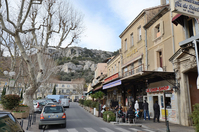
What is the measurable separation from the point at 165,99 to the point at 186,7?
855 cm

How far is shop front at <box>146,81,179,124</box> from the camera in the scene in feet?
37.9

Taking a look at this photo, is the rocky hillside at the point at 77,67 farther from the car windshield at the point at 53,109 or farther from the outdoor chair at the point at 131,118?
the car windshield at the point at 53,109

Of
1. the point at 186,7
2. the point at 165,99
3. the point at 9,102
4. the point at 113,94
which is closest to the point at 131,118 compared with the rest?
the point at 165,99

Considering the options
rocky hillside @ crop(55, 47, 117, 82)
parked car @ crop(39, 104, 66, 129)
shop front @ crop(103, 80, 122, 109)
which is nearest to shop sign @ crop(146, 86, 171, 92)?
shop front @ crop(103, 80, 122, 109)

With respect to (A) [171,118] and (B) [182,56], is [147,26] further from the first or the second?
(A) [171,118]

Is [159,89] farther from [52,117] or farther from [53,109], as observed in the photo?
[52,117]

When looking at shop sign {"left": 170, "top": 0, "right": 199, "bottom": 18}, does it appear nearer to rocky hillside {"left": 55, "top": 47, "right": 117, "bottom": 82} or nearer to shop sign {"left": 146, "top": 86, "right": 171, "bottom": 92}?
shop sign {"left": 146, "top": 86, "right": 171, "bottom": 92}

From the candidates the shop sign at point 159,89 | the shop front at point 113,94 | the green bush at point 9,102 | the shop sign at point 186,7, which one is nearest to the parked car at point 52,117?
the green bush at point 9,102

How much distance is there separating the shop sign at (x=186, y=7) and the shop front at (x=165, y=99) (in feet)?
19.6

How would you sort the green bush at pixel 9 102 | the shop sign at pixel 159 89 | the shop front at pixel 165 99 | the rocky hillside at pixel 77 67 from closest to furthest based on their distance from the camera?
1. the shop front at pixel 165 99
2. the shop sign at pixel 159 89
3. the green bush at pixel 9 102
4. the rocky hillside at pixel 77 67

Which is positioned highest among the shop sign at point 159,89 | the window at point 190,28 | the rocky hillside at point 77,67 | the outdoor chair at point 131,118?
the rocky hillside at point 77,67

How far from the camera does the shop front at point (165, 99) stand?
455 inches

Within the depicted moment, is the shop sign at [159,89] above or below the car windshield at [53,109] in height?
above

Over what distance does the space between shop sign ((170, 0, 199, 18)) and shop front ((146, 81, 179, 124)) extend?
5.98 meters
